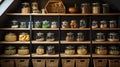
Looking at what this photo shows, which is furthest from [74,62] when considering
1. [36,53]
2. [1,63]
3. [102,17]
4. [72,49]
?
[1,63]

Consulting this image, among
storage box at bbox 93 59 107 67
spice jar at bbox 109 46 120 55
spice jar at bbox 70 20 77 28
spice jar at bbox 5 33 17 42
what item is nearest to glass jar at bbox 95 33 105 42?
spice jar at bbox 109 46 120 55

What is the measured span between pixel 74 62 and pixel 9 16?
1.90 meters

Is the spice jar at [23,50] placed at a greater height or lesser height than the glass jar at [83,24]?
lesser

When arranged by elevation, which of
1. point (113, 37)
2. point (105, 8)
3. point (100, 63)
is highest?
point (105, 8)

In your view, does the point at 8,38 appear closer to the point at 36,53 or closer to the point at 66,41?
the point at 36,53

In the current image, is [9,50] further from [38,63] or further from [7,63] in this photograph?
[38,63]

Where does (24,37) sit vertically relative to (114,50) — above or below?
above

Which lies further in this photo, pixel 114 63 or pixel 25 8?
pixel 25 8

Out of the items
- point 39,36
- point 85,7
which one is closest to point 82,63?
point 39,36

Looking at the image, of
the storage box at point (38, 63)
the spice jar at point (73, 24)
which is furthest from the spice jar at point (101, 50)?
the storage box at point (38, 63)

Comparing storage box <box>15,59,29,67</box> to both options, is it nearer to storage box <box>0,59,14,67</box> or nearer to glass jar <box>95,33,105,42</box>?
storage box <box>0,59,14,67</box>

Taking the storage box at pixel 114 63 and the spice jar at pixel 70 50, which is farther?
the spice jar at pixel 70 50

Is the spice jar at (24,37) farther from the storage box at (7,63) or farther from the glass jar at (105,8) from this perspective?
the glass jar at (105,8)

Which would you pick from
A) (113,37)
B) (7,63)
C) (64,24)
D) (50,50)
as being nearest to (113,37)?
(113,37)
